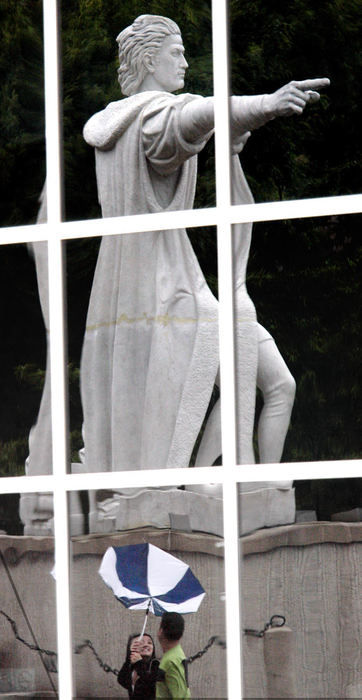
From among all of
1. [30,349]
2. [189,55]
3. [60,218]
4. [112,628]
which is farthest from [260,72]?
[112,628]

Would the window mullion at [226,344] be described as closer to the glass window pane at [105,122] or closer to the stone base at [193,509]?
the stone base at [193,509]

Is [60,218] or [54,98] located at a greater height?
[54,98]

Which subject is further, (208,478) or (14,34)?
(14,34)

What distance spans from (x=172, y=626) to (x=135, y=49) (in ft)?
6.67

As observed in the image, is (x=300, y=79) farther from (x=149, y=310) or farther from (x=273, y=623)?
(x=273, y=623)

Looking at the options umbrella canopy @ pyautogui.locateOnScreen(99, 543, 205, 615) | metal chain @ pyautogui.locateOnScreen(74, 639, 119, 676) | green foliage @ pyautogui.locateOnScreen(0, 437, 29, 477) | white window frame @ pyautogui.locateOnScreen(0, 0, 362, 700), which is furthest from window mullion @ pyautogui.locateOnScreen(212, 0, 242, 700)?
green foliage @ pyautogui.locateOnScreen(0, 437, 29, 477)

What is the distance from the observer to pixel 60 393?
478cm

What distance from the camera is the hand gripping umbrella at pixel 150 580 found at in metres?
4.63

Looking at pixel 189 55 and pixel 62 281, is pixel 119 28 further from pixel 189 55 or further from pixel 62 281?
pixel 62 281

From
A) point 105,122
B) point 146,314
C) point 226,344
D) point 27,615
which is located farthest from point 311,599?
point 105,122

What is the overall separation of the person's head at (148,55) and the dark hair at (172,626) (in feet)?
6.05

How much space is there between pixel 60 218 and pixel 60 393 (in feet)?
2.05

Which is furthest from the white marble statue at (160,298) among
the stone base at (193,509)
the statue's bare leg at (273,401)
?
the stone base at (193,509)

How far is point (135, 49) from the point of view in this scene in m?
4.89
